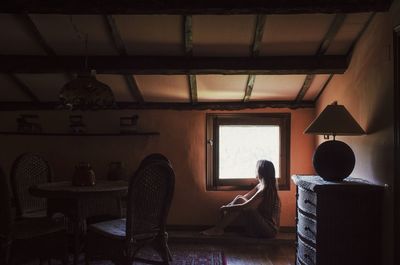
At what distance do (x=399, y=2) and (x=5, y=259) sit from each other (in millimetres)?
3443

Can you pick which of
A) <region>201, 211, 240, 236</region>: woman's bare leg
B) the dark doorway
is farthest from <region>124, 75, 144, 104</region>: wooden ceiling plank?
the dark doorway

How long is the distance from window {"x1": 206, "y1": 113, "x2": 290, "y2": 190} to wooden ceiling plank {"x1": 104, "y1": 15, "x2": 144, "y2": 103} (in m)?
0.97

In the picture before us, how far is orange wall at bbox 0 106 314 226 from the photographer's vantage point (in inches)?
215

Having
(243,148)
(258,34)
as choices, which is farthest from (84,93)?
(243,148)

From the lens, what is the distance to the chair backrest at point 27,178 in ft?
13.1

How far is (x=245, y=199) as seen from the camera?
5.11 metres

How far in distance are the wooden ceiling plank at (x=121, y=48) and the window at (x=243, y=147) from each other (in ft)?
3.18

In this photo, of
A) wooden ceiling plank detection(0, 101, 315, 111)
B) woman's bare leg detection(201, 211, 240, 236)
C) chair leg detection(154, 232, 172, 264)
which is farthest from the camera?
wooden ceiling plank detection(0, 101, 315, 111)

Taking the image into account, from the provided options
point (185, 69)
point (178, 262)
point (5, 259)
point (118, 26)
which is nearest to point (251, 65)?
point (185, 69)

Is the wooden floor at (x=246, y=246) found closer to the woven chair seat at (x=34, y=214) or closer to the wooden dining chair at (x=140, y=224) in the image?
the woven chair seat at (x=34, y=214)

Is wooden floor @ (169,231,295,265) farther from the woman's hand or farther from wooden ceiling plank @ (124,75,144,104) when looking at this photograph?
wooden ceiling plank @ (124,75,144,104)

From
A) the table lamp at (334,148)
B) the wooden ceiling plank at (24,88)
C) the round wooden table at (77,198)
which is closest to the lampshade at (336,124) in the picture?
the table lamp at (334,148)

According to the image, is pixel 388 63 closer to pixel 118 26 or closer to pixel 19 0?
pixel 118 26

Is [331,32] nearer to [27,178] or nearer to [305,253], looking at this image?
[305,253]
